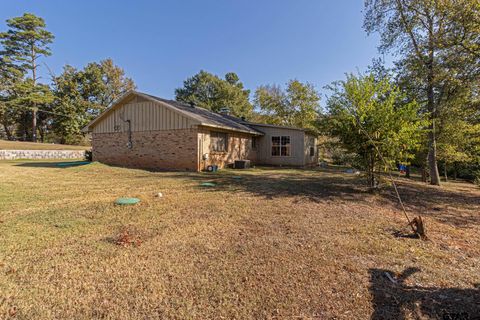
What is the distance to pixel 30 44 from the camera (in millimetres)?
29359

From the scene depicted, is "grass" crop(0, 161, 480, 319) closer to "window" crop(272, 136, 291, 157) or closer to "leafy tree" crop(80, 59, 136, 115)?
"window" crop(272, 136, 291, 157)

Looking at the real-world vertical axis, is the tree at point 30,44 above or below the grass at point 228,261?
above

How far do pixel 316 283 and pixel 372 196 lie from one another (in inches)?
217

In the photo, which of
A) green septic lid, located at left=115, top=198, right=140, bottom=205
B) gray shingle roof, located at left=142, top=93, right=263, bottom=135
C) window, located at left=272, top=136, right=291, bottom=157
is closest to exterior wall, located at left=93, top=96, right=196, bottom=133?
gray shingle roof, located at left=142, top=93, right=263, bottom=135

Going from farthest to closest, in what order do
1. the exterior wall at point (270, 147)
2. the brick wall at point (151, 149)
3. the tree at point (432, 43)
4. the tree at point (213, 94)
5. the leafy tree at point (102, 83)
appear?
the tree at point (213, 94) < the leafy tree at point (102, 83) < the exterior wall at point (270, 147) < the brick wall at point (151, 149) < the tree at point (432, 43)

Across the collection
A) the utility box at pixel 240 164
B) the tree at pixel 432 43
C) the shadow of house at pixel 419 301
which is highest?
the tree at pixel 432 43

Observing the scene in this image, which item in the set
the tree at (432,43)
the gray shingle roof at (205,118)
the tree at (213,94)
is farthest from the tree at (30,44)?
the tree at (432,43)

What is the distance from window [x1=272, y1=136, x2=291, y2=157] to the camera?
16672mm

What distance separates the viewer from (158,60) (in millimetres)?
23922

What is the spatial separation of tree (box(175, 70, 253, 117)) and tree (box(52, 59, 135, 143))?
10290 millimetres

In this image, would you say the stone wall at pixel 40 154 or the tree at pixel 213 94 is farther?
the tree at pixel 213 94

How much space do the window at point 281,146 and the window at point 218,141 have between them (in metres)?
4.69

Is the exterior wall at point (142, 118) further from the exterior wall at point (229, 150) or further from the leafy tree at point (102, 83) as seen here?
the leafy tree at point (102, 83)

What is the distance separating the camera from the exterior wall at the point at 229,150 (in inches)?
476
